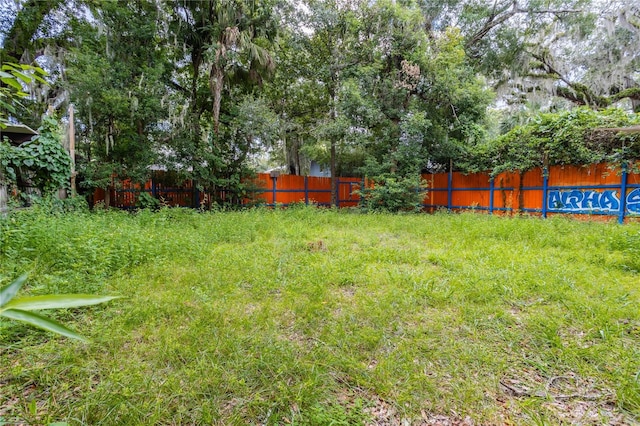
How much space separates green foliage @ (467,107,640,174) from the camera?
244 inches

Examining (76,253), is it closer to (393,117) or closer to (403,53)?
(393,117)

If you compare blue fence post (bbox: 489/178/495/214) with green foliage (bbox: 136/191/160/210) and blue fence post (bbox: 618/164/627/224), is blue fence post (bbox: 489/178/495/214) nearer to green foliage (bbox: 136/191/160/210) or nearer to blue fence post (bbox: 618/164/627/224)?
blue fence post (bbox: 618/164/627/224)

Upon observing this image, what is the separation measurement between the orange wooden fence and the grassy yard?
3304 millimetres

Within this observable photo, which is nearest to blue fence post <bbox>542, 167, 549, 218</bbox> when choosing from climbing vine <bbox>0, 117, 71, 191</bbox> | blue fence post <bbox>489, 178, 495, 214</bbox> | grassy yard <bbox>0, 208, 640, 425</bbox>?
blue fence post <bbox>489, 178, 495, 214</bbox>

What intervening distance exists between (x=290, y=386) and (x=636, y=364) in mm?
1996

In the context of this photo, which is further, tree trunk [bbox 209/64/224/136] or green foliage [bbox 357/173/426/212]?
green foliage [bbox 357/173/426/212]

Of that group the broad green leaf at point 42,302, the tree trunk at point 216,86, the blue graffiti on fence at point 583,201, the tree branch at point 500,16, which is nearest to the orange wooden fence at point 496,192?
the blue graffiti on fence at point 583,201

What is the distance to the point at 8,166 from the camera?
5148 mm

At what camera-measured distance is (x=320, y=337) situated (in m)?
2.05

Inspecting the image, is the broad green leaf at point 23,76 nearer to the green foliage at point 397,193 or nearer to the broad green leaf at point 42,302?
the broad green leaf at point 42,302

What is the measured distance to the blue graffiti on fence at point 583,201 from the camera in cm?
642

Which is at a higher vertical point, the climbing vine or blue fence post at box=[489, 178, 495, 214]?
the climbing vine

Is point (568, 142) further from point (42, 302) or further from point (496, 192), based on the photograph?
point (42, 302)

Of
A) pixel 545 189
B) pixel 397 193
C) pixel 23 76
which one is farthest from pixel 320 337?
pixel 397 193
